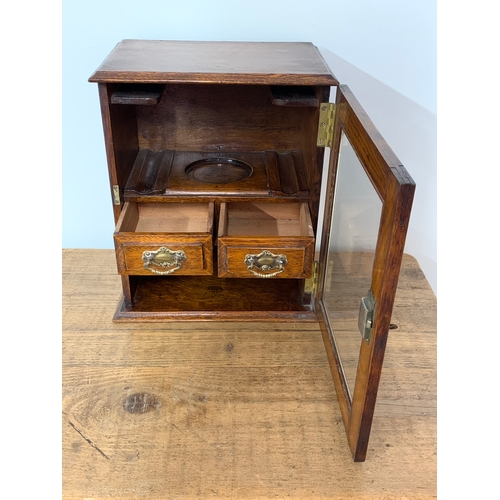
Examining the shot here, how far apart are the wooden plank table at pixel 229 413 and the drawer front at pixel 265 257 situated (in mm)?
182

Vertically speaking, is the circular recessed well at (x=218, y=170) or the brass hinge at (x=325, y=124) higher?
the brass hinge at (x=325, y=124)

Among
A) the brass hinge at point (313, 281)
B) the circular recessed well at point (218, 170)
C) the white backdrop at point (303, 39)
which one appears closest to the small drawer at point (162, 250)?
the circular recessed well at point (218, 170)

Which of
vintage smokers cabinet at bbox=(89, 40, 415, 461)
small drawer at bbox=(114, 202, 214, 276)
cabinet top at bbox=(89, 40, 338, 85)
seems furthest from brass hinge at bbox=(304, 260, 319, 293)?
cabinet top at bbox=(89, 40, 338, 85)

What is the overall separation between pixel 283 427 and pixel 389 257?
0.45 metres

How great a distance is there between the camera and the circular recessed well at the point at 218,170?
1.33 m

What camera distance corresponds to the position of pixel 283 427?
1.04 m

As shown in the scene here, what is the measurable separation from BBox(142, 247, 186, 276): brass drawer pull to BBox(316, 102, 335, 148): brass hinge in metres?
0.39

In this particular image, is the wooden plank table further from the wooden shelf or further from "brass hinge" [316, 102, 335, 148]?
"brass hinge" [316, 102, 335, 148]

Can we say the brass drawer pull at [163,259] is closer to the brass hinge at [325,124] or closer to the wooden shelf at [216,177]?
the wooden shelf at [216,177]

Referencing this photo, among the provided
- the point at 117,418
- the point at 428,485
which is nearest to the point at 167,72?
the point at 117,418

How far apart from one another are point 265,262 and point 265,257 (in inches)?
0.5

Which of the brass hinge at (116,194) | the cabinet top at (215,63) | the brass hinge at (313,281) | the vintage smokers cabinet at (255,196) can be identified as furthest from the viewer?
the brass hinge at (313,281)

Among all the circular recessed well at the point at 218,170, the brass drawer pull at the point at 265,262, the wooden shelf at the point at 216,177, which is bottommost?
the brass drawer pull at the point at 265,262

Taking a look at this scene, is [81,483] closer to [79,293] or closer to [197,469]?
[197,469]
